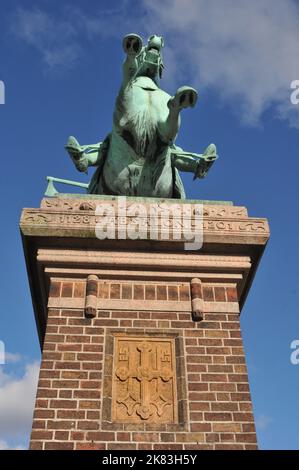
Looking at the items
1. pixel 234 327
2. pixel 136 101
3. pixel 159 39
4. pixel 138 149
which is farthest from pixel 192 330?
pixel 159 39

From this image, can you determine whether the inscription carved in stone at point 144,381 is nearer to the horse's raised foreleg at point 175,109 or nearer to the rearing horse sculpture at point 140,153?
the rearing horse sculpture at point 140,153

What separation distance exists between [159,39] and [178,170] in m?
2.30

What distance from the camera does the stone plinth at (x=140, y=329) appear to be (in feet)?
16.0

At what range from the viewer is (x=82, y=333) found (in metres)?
5.41

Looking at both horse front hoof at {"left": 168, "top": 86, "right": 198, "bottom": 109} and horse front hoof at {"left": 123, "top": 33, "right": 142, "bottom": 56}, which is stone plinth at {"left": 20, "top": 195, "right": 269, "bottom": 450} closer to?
horse front hoof at {"left": 168, "top": 86, "right": 198, "bottom": 109}

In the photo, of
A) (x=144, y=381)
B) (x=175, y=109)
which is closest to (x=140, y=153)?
(x=175, y=109)

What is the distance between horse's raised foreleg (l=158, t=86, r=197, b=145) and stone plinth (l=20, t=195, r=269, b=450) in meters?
0.95

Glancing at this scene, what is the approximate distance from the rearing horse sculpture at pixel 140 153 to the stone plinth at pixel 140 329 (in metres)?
0.80

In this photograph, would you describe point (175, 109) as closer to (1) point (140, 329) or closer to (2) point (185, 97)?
(2) point (185, 97)

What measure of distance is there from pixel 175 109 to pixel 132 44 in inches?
36.7

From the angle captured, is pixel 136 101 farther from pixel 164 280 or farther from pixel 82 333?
pixel 82 333

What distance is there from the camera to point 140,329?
216 inches

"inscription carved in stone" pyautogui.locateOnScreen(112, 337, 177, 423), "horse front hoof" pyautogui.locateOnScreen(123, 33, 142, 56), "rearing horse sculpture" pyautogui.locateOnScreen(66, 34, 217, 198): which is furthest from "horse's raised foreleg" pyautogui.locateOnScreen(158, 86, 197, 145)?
"inscription carved in stone" pyautogui.locateOnScreen(112, 337, 177, 423)
